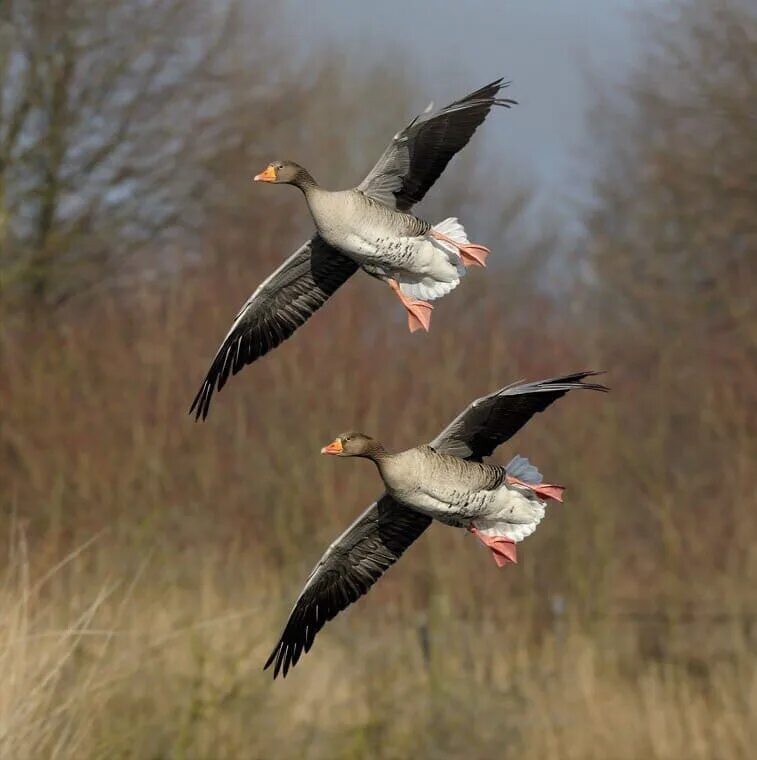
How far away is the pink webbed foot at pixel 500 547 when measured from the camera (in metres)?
2.44

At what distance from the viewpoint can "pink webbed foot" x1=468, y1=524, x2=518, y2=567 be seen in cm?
244

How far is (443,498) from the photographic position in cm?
251

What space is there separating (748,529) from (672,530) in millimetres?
618

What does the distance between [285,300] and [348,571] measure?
2.00 feet

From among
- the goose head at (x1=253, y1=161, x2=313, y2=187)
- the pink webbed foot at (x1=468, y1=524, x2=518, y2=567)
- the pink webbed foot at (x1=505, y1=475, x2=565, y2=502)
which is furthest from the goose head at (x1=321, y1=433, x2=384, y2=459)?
the goose head at (x1=253, y1=161, x2=313, y2=187)

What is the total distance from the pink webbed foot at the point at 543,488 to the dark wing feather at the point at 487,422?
80mm

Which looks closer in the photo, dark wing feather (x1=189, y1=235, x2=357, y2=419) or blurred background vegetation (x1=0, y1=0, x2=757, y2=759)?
dark wing feather (x1=189, y1=235, x2=357, y2=419)

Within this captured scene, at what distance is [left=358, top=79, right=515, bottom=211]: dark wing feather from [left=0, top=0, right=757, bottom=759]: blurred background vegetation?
3.18 meters

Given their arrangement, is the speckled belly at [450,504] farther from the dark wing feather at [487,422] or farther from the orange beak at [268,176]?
the orange beak at [268,176]

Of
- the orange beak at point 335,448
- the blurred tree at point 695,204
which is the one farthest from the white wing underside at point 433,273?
the blurred tree at point 695,204

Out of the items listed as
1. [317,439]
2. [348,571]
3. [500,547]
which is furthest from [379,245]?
[317,439]

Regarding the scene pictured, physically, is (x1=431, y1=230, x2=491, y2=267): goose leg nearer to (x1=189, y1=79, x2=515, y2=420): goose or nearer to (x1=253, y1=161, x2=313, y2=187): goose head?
(x1=189, y1=79, x2=515, y2=420): goose

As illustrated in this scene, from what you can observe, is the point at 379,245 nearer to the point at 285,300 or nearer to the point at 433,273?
the point at 433,273

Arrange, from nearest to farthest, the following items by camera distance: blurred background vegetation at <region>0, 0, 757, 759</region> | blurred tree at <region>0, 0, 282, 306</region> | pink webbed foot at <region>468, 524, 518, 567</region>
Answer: pink webbed foot at <region>468, 524, 518, 567</region> → blurred background vegetation at <region>0, 0, 757, 759</region> → blurred tree at <region>0, 0, 282, 306</region>
